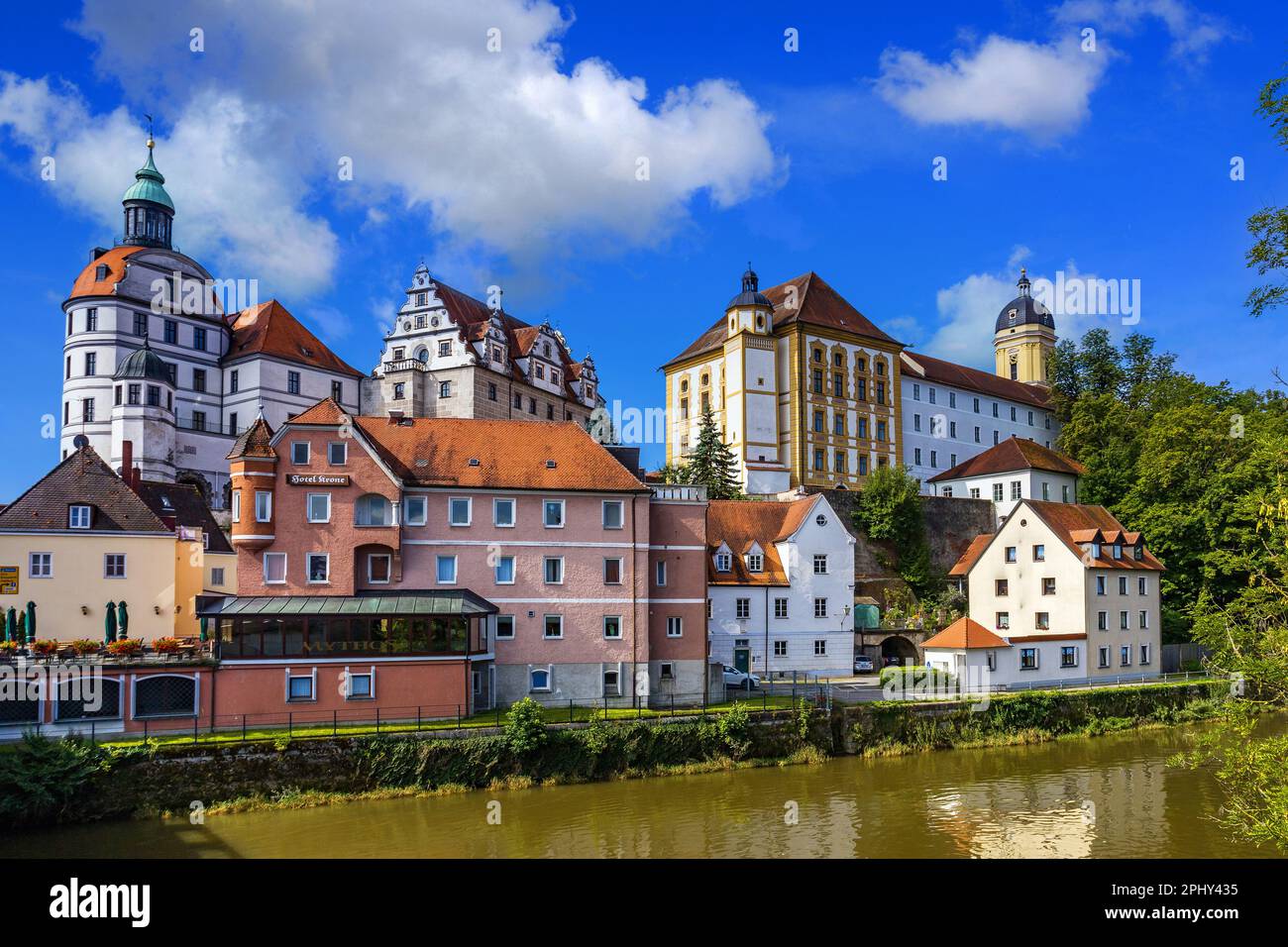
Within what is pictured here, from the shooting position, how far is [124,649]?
1226 inches

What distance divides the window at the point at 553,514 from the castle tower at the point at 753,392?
1389 inches

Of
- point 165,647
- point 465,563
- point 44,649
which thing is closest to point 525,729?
point 465,563

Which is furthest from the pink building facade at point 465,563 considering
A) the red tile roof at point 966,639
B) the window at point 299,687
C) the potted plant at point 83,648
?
the red tile roof at point 966,639

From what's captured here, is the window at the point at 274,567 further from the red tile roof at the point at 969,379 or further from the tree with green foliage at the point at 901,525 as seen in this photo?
the red tile roof at the point at 969,379

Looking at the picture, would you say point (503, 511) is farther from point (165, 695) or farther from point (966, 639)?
point (966, 639)

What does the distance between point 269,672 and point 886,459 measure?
56.9m

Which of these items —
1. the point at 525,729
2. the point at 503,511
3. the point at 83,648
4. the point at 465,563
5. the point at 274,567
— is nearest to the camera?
the point at 525,729

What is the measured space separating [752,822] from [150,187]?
68.0 meters

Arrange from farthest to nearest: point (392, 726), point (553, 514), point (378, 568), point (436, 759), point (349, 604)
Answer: point (553, 514) < point (378, 568) < point (349, 604) < point (392, 726) < point (436, 759)

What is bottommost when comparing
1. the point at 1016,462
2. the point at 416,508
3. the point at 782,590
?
the point at 782,590

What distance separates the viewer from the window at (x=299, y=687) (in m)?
32.3

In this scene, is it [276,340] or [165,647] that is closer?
[165,647]
